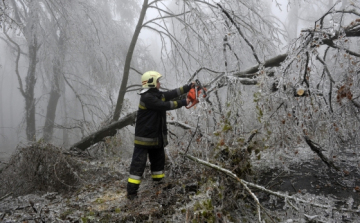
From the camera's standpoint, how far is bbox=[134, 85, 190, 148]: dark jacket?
3391 mm

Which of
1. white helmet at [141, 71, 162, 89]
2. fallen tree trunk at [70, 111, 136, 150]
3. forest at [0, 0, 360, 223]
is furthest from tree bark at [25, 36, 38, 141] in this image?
white helmet at [141, 71, 162, 89]

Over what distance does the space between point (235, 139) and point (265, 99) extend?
531mm

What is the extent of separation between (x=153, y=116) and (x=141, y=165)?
682mm

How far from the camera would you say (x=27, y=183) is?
3.90 m

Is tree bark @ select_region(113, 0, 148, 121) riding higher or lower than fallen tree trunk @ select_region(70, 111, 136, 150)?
higher

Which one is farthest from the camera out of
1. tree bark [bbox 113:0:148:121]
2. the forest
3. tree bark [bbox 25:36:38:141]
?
tree bark [bbox 25:36:38:141]

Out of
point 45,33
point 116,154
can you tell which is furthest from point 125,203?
point 45,33

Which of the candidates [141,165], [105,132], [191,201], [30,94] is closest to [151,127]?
[141,165]

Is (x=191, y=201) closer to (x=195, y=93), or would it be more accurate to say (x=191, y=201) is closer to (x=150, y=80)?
(x=195, y=93)

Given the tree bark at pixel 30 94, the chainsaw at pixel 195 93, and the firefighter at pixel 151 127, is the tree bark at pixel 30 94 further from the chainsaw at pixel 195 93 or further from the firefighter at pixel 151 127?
the chainsaw at pixel 195 93

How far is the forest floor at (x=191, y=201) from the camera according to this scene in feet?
7.60

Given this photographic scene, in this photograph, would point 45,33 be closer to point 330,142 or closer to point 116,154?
point 116,154

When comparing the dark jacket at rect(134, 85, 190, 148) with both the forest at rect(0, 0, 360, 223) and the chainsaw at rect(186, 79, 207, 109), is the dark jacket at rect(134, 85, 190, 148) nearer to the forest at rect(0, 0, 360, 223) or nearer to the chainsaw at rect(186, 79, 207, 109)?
the chainsaw at rect(186, 79, 207, 109)

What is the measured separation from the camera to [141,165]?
3.40m
